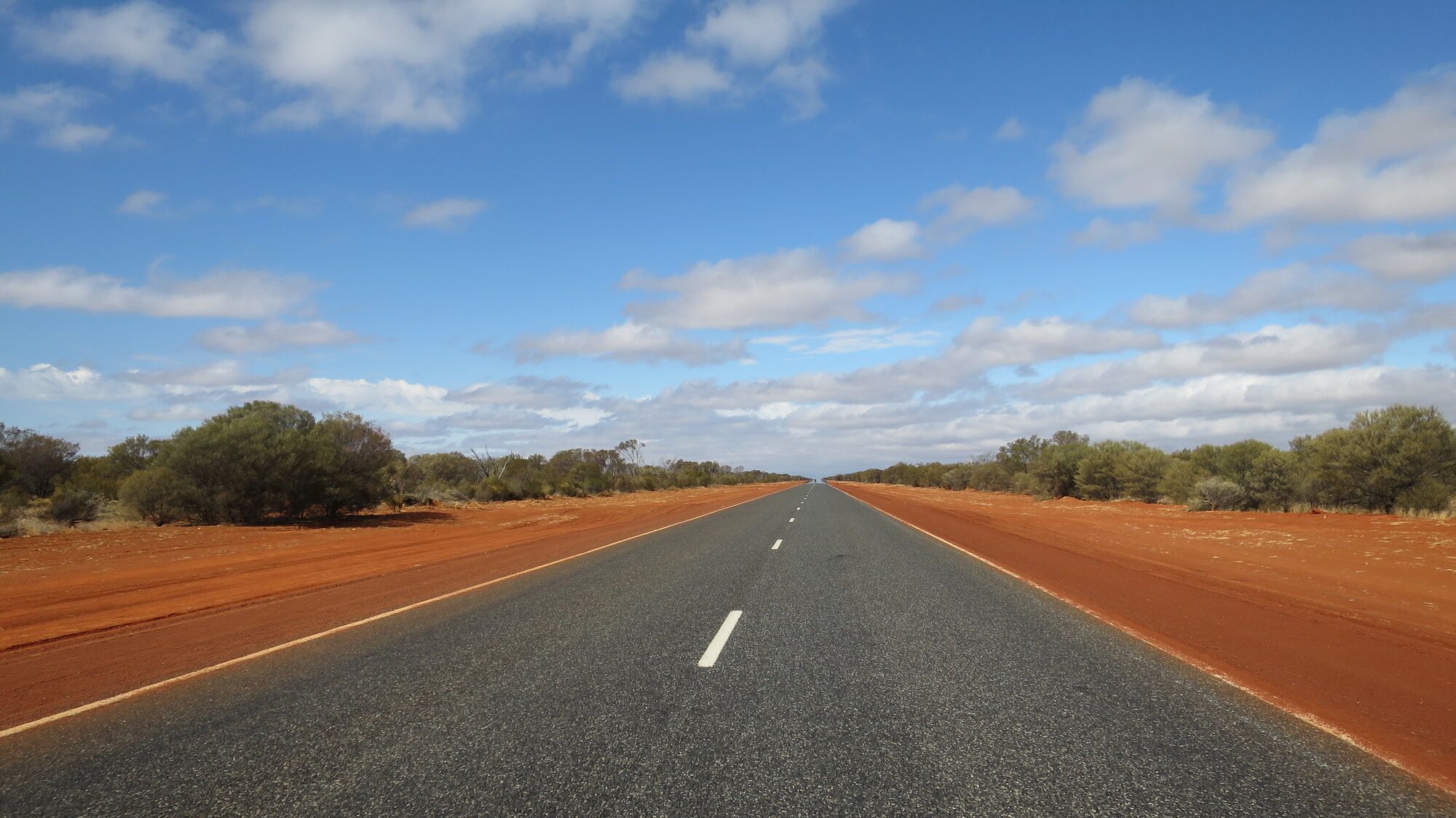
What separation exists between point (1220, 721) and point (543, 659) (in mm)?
4963

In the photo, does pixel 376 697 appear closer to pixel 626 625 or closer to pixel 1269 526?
pixel 626 625

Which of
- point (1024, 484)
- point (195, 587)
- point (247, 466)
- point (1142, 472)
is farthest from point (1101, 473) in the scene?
point (195, 587)

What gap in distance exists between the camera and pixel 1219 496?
1214 inches

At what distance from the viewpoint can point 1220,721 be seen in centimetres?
495

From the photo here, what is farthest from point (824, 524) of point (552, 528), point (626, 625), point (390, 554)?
point (626, 625)

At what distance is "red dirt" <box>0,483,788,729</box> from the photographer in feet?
23.1

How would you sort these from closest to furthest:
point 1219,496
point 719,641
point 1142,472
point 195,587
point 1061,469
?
point 719,641, point 195,587, point 1219,496, point 1142,472, point 1061,469

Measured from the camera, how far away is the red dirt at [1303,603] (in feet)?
18.0

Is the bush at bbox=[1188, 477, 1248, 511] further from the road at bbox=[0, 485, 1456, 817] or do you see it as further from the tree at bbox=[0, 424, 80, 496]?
the tree at bbox=[0, 424, 80, 496]

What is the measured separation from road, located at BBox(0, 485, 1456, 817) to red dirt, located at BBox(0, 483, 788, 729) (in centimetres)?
127

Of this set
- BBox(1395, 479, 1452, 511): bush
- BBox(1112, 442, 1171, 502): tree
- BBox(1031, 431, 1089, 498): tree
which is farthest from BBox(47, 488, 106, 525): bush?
BBox(1031, 431, 1089, 498): tree

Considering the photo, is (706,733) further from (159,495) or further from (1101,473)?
(1101,473)

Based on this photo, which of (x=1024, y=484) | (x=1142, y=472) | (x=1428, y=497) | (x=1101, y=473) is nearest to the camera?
(x=1428, y=497)

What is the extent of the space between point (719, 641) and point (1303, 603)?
8136mm
